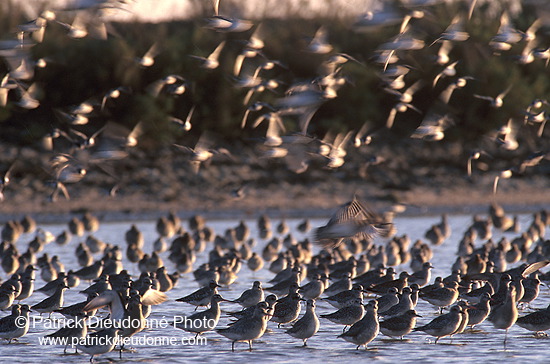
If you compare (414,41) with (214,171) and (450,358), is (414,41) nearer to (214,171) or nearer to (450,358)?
(450,358)

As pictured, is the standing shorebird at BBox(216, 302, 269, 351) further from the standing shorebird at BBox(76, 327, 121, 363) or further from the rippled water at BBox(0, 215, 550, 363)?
the standing shorebird at BBox(76, 327, 121, 363)

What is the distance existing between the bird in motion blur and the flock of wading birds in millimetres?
19

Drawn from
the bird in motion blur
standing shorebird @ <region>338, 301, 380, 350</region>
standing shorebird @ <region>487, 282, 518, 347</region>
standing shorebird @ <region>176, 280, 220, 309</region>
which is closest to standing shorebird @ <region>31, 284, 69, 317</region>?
standing shorebird @ <region>176, 280, 220, 309</region>

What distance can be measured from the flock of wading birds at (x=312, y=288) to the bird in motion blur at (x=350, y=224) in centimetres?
2

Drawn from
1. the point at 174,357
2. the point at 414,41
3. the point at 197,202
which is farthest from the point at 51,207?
the point at 174,357

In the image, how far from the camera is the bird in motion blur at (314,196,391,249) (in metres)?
18.8

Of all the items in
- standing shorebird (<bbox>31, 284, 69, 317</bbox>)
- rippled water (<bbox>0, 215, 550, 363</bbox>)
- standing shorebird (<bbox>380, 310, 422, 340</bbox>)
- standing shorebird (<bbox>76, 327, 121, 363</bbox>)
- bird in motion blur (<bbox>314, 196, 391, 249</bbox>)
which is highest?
bird in motion blur (<bbox>314, 196, 391, 249</bbox>)

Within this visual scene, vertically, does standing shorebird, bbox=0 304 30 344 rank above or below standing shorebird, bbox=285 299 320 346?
below

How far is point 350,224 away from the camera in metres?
18.9

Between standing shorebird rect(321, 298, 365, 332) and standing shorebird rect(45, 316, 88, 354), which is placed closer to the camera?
standing shorebird rect(45, 316, 88, 354)

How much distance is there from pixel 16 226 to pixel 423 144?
24.4 metres

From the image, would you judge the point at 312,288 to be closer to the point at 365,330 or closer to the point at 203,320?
the point at 203,320

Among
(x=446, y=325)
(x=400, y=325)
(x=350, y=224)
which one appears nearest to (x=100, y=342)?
(x=400, y=325)

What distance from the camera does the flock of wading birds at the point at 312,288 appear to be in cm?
1550
